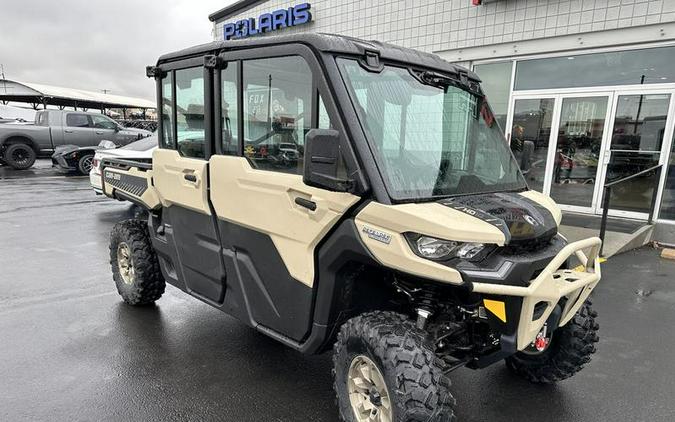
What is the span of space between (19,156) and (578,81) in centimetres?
1834

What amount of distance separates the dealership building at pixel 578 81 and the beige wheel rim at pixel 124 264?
6.99 m

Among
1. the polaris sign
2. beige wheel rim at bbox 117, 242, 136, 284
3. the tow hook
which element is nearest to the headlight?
the tow hook

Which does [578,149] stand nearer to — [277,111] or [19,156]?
[277,111]

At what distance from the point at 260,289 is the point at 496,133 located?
2016 mm

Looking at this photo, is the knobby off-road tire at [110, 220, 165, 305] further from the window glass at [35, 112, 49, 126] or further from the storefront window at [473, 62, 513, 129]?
the window glass at [35, 112, 49, 126]

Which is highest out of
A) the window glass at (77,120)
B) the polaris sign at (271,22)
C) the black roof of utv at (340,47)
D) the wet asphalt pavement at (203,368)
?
the polaris sign at (271,22)

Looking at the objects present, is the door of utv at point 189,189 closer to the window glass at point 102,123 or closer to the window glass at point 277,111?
the window glass at point 277,111

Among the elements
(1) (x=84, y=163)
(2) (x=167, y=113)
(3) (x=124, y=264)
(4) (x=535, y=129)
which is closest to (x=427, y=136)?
(2) (x=167, y=113)

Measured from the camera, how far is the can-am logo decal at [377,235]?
2.28 metres

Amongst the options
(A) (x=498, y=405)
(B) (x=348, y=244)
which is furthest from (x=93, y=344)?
(A) (x=498, y=405)

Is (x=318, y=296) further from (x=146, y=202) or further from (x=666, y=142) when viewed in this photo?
(x=666, y=142)

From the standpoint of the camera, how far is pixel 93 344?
3846 mm

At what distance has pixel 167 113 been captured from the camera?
3.83 m

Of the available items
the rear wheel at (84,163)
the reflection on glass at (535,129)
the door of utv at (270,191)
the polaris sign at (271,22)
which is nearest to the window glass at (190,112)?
the door of utv at (270,191)
